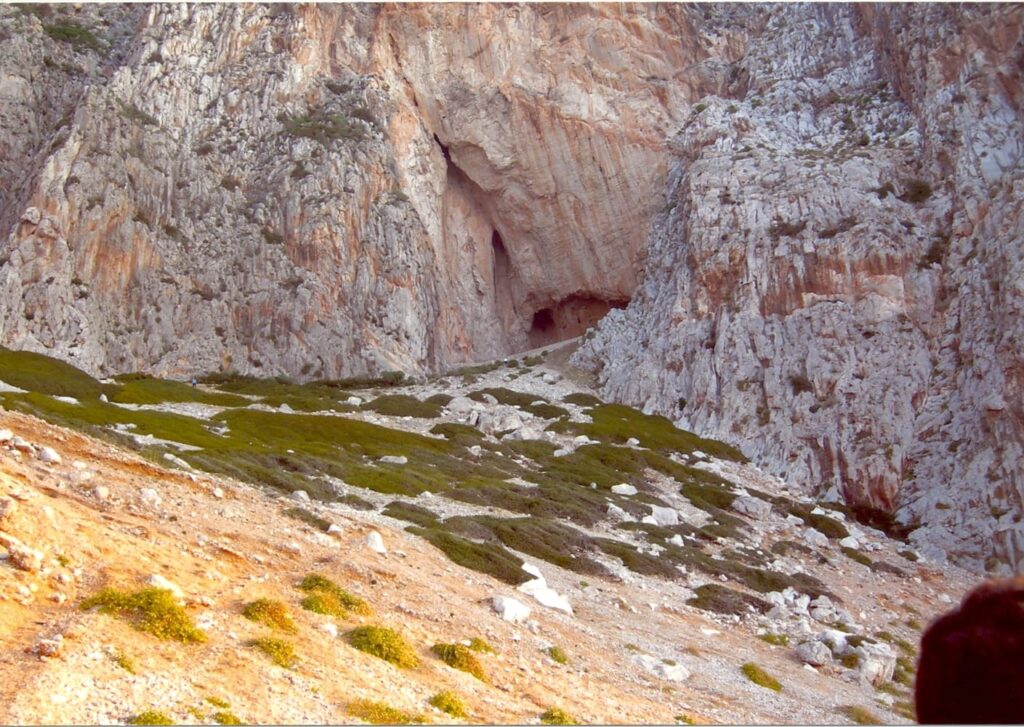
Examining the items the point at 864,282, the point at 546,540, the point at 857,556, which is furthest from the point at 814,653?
the point at 864,282

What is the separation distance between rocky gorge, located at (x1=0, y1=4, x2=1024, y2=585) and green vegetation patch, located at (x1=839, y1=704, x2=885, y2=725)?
32.1 meters

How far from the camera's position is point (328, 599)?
1727 cm

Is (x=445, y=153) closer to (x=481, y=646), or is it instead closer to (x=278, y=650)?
(x=481, y=646)

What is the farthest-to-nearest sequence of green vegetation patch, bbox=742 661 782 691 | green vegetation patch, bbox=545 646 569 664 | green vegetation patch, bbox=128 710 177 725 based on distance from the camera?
green vegetation patch, bbox=742 661 782 691 → green vegetation patch, bbox=545 646 569 664 → green vegetation patch, bbox=128 710 177 725

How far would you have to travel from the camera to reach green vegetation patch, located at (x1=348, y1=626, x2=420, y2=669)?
51.7ft

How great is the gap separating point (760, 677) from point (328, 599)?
10852 millimetres

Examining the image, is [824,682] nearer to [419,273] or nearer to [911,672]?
[911,672]

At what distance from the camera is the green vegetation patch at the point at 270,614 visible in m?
15.6

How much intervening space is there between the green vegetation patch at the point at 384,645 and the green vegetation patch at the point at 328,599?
2.95ft

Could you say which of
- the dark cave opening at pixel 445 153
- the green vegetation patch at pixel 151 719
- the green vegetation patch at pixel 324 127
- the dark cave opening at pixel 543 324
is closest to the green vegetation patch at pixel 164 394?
the green vegetation patch at pixel 324 127

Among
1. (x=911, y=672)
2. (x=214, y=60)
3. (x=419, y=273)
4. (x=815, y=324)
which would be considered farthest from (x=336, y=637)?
(x=214, y=60)

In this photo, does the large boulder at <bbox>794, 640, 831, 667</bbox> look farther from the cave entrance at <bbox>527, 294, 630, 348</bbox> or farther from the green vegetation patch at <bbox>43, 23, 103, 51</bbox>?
the green vegetation patch at <bbox>43, 23, 103, 51</bbox>

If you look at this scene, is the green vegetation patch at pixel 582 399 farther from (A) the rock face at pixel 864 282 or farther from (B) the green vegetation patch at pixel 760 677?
(B) the green vegetation patch at pixel 760 677

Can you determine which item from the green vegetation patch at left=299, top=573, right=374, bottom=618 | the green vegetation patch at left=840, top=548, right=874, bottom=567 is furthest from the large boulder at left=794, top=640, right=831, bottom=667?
the green vegetation patch at left=840, top=548, right=874, bottom=567
